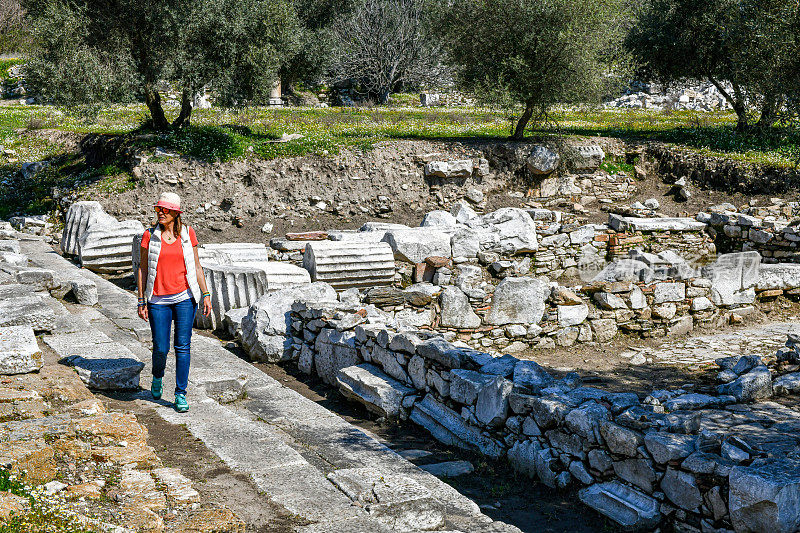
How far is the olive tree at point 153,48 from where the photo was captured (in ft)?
49.6

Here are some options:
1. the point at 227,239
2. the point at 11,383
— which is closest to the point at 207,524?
the point at 11,383

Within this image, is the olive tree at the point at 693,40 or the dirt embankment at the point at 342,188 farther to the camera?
the olive tree at the point at 693,40

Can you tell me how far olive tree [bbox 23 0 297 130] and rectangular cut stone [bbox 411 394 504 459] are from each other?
12.4m

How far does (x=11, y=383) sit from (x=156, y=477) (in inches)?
75.0

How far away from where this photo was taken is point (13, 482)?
338cm

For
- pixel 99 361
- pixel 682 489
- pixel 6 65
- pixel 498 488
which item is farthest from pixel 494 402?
pixel 6 65

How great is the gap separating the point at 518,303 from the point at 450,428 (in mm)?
3984

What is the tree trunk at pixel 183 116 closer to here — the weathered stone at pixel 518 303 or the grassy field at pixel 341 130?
the grassy field at pixel 341 130

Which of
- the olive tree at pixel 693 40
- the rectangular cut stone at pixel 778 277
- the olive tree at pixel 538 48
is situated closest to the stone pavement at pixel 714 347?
the rectangular cut stone at pixel 778 277

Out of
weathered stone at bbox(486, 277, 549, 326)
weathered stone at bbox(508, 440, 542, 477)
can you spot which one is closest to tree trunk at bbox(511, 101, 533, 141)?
weathered stone at bbox(486, 277, 549, 326)

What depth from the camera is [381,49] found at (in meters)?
38.2

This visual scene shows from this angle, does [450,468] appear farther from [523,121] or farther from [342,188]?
[523,121]

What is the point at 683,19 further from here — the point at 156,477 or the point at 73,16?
the point at 156,477

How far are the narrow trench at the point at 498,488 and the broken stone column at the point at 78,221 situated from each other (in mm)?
8339
